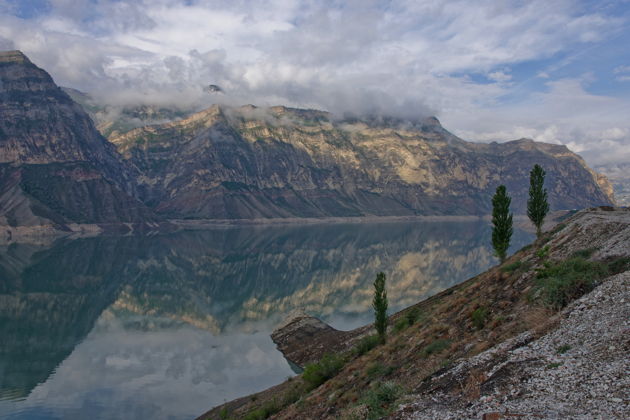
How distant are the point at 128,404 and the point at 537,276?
40406mm

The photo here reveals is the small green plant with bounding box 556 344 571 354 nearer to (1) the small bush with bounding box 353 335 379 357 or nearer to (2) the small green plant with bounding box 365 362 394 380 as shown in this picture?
(2) the small green plant with bounding box 365 362 394 380

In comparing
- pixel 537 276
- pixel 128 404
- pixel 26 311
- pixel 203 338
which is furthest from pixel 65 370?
pixel 537 276

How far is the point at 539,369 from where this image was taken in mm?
14625

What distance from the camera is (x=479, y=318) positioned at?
24.1 m

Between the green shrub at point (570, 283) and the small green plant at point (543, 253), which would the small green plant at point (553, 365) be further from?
the small green plant at point (543, 253)

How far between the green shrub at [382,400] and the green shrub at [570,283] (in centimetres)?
829

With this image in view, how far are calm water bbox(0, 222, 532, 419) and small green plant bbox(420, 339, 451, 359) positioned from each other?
28.3m

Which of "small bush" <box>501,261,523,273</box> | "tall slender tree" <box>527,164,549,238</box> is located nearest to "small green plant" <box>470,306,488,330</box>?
"small bush" <box>501,261,523,273</box>

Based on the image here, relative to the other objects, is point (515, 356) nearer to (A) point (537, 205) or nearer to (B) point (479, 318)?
(B) point (479, 318)

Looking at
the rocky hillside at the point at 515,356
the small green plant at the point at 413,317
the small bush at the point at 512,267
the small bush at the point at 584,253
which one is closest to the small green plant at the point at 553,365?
the rocky hillside at the point at 515,356

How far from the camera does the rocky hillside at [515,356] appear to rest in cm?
1309

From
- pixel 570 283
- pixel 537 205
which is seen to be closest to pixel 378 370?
pixel 570 283

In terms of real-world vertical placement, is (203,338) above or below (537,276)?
below

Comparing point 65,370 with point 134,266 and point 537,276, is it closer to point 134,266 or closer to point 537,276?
point 537,276
